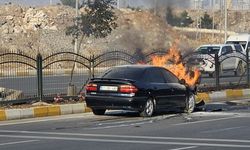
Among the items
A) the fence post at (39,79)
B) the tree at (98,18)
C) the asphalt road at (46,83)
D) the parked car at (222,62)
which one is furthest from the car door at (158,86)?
the tree at (98,18)

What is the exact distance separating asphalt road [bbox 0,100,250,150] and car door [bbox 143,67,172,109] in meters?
0.46

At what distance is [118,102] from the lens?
19750 millimetres

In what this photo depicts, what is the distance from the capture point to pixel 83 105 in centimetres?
2219

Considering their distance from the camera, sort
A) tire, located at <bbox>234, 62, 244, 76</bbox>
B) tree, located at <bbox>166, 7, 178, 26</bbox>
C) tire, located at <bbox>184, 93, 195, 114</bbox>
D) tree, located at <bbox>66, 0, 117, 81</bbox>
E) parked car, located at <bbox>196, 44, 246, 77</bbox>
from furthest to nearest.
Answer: tree, located at <bbox>66, 0, 117, 81</bbox> → tree, located at <bbox>166, 7, 178, 26</bbox> → tire, located at <bbox>234, 62, 244, 76</bbox> → parked car, located at <bbox>196, 44, 246, 77</bbox> → tire, located at <bbox>184, 93, 195, 114</bbox>

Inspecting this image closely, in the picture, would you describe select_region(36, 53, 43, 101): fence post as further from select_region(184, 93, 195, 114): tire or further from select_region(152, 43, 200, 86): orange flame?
select_region(152, 43, 200, 86): orange flame

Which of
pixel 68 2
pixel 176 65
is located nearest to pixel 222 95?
pixel 176 65

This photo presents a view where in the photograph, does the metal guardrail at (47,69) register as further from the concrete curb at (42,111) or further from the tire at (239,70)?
the tire at (239,70)

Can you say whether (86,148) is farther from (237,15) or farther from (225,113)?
(237,15)

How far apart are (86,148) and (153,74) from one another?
745 cm

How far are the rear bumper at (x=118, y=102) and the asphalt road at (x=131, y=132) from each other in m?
0.32

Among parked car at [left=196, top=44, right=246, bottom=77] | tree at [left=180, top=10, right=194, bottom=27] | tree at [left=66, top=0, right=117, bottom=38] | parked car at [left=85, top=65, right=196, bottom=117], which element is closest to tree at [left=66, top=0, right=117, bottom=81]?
→ tree at [left=66, top=0, right=117, bottom=38]

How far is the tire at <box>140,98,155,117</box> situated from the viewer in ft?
65.8

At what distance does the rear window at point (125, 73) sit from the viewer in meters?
20.2

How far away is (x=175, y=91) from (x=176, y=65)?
205 inches
